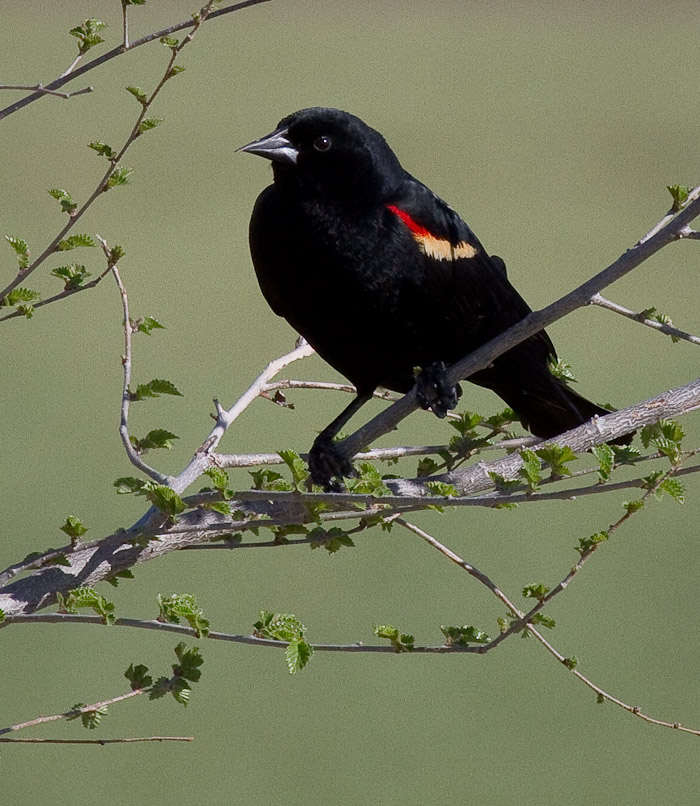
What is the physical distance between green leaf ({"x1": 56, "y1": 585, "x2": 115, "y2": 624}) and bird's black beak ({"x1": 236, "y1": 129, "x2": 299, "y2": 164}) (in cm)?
115

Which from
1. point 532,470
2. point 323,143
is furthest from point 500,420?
point 323,143

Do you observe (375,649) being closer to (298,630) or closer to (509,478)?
(298,630)

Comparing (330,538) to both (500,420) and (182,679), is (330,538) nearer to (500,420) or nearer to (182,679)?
(182,679)

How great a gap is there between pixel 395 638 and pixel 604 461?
31cm

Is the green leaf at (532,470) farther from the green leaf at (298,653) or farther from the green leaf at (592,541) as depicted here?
the green leaf at (298,653)

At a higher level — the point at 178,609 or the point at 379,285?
the point at 379,285

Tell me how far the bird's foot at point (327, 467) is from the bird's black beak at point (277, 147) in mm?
547

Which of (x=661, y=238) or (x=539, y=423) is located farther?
(x=539, y=423)

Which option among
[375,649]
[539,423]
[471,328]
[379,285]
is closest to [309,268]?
[379,285]

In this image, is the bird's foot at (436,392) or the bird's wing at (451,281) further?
the bird's wing at (451,281)

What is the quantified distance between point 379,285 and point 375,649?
0.94m

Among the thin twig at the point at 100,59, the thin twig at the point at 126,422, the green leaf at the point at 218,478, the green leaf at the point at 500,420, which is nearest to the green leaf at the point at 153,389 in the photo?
the thin twig at the point at 126,422

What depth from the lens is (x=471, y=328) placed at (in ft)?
7.05

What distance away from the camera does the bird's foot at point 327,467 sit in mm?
1997
